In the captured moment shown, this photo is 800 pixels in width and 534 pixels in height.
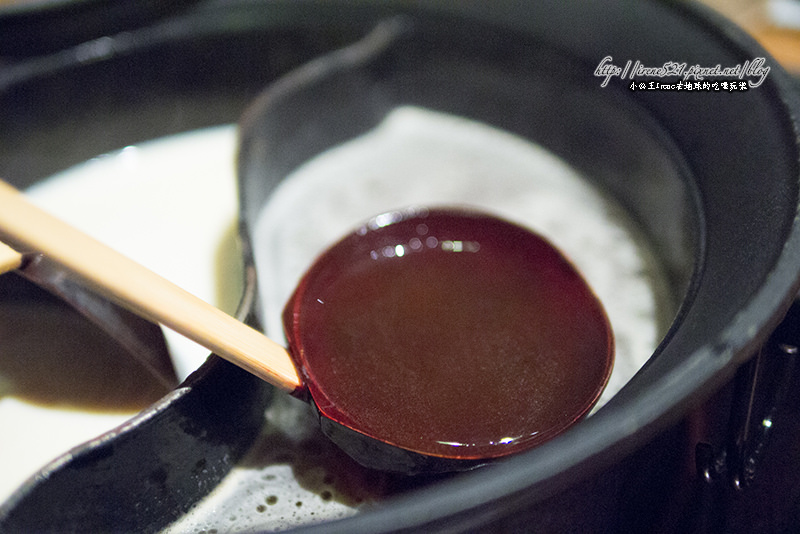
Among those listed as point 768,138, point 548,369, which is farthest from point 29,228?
point 768,138

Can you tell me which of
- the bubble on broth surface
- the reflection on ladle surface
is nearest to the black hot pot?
the bubble on broth surface

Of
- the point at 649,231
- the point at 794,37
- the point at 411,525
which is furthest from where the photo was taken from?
the point at 794,37

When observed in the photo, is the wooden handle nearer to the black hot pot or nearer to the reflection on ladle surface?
the black hot pot

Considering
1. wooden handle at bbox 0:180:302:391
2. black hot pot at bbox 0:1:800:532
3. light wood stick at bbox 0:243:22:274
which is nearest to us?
black hot pot at bbox 0:1:800:532

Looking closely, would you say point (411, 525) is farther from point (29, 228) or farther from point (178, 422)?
point (29, 228)

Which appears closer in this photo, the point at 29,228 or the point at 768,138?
the point at 29,228

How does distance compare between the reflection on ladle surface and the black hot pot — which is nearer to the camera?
the black hot pot

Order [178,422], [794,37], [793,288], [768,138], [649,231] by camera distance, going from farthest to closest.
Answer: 1. [794,37]
2. [649,231]
3. [768,138]
4. [178,422]
5. [793,288]

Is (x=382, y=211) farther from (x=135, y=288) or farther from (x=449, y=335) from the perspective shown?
(x=135, y=288)
